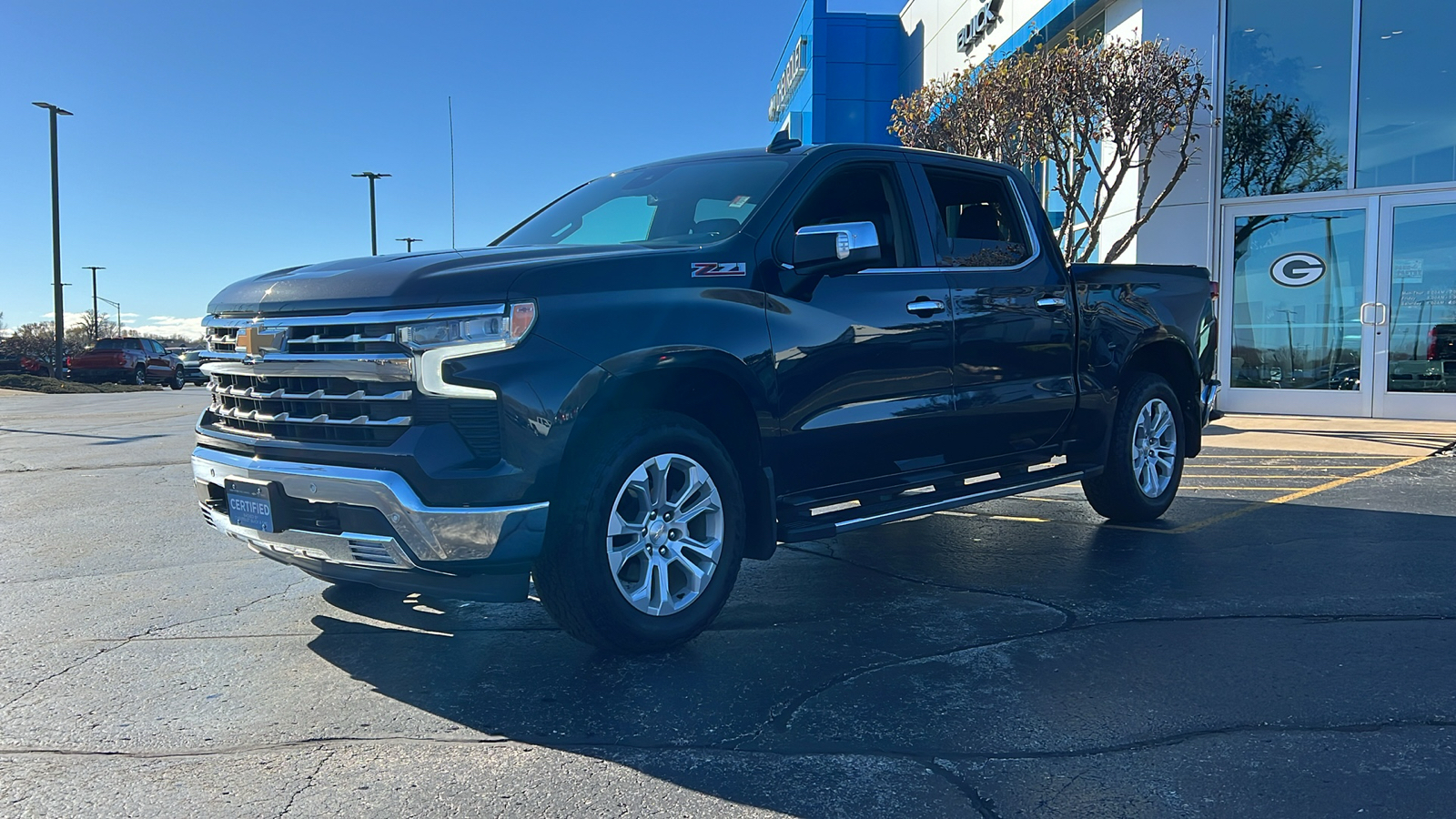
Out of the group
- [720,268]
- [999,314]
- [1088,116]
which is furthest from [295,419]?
→ [1088,116]

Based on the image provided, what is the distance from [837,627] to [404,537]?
70.8 inches

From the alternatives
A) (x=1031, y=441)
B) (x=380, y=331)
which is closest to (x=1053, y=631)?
(x=1031, y=441)

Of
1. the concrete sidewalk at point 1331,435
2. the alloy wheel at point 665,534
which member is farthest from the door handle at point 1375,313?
the alloy wheel at point 665,534

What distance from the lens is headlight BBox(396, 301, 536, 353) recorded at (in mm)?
3492

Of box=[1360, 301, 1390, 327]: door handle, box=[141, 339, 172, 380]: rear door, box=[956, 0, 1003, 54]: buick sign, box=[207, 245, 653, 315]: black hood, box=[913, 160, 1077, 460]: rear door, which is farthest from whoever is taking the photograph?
box=[141, 339, 172, 380]: rear door

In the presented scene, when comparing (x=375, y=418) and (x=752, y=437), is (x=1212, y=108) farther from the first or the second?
(x=375, y=418)

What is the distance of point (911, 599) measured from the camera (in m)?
4.83

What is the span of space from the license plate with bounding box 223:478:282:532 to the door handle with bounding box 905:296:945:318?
8.83ft

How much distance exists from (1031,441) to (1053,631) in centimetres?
155

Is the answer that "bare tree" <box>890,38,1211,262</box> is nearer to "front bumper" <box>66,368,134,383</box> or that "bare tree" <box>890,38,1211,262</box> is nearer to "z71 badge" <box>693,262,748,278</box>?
"z71 badge" <box>693,262,748,278</box>

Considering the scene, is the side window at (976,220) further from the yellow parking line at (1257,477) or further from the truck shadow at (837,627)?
the yellow parking line at (1257,477)

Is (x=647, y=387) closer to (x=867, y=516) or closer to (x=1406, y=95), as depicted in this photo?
(x=867, y=516)

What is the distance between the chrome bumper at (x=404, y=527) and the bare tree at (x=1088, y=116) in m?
11.7

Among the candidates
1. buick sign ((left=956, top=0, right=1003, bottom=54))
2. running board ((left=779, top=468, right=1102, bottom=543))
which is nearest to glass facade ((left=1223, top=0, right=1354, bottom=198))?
buick sign ((left=956, top=0, right=1003, bottom=54))
